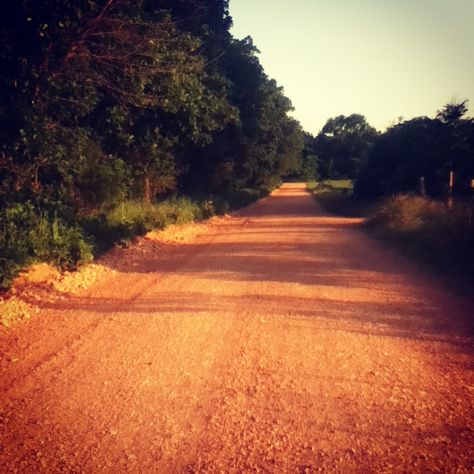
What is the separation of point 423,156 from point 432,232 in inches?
432

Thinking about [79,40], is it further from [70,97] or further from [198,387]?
[198,387]

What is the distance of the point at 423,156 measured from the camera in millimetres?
21609

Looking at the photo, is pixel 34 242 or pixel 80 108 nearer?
pixel 34 242

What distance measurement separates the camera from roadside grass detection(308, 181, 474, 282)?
31.8 ft

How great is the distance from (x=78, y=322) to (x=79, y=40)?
570cm

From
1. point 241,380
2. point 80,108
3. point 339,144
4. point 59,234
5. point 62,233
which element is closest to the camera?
point 241,380

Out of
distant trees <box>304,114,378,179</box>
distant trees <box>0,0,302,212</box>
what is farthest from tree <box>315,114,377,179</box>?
distant trees <box>0,0,302,212</box>

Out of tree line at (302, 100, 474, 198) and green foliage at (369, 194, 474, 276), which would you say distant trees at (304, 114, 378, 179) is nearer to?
tree line at (302, 100, 474, 198)

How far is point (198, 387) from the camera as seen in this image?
166 inches

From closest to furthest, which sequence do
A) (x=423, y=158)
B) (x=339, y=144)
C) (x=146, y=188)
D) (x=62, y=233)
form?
1. (x=62, y=233)
2. (x=146, y=188)
3. (x=423, y=158)
4. (x=339, y=144)

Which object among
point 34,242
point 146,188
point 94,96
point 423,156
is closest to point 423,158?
point 423,156

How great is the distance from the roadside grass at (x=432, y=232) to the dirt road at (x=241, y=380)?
1994 mm

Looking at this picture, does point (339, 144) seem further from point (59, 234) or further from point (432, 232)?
point (59, 234)

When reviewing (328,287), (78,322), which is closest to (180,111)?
(328,287)
